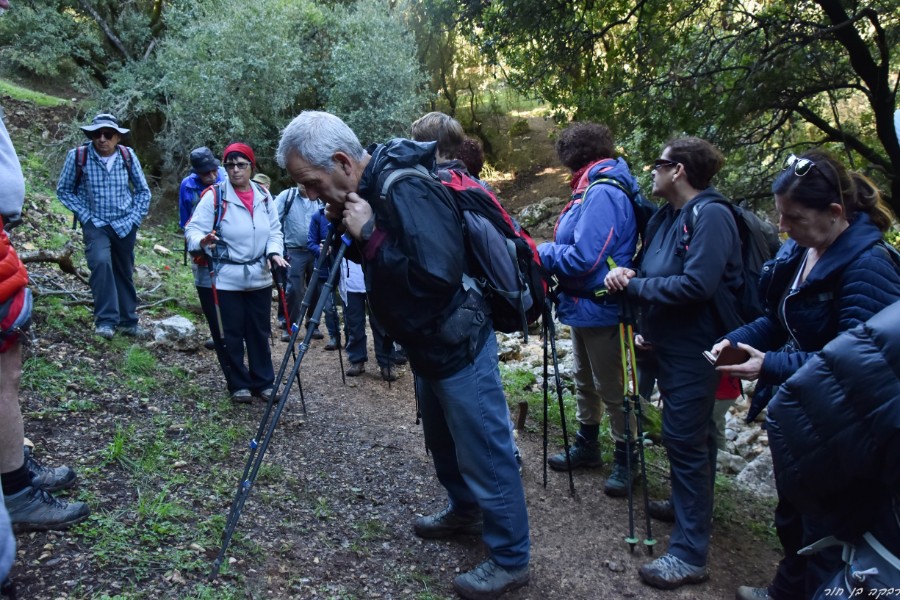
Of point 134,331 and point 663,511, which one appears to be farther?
point 134,331

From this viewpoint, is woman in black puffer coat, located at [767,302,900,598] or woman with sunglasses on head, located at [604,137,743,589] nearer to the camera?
woman in black puffer coat, located at [767,302,900,598]

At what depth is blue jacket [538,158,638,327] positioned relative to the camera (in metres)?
3.98

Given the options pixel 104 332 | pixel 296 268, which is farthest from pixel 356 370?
pixel 104 332

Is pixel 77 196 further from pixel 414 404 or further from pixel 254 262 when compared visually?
pixel 414 404

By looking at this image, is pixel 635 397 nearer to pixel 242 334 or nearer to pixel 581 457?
pixel 581 457

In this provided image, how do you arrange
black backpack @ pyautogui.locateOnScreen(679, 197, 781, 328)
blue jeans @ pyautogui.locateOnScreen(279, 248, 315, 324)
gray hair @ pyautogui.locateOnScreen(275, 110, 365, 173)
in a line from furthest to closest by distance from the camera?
1. blue jeans @ pyautogui.locateOnScreen(279, 248, 315, 324)
2. black backpack @ pyautogui.locateOnScreen(679, 197, 781, 328)
3. gray hair @ pyautogui.locateOnScreen(275, 110, 365, 173)

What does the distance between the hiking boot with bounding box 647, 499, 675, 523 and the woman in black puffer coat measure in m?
2.24

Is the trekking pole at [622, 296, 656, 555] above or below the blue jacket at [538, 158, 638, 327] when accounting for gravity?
below

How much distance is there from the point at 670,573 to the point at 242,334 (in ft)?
12.8

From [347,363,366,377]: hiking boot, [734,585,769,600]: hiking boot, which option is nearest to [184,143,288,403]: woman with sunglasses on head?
[347,363,366,377]: hiking boot

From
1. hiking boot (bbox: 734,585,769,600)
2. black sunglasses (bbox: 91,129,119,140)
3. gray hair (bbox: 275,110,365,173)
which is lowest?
hiking boot (bbox: 734,585,769,600)

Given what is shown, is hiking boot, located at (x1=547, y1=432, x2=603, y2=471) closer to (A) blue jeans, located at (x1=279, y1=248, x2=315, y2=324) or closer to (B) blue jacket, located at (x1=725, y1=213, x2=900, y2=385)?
(B) blue jacket, located at (x1=725, y1=213, x2=900, y2=385)

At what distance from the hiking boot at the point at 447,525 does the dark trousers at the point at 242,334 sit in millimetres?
2544

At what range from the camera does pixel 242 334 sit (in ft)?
18.5
